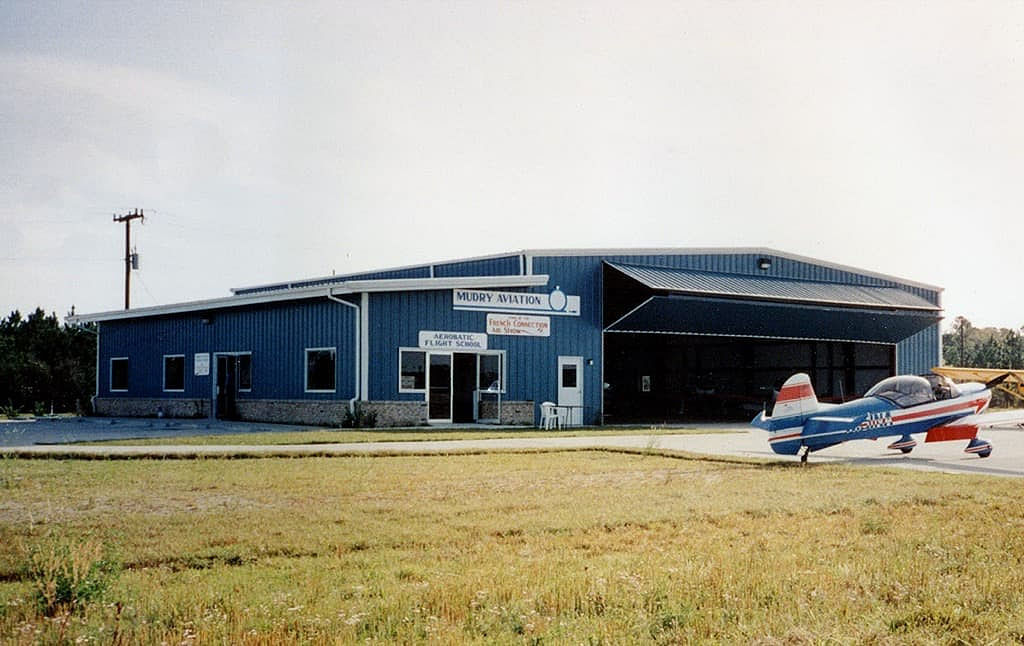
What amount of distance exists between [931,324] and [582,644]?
33472 mm

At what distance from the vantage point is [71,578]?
5.70 m

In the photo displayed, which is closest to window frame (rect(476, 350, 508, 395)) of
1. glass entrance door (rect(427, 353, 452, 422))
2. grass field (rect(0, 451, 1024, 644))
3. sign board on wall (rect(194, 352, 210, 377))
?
glass entrance door (rect(427, 353, 452, 422))

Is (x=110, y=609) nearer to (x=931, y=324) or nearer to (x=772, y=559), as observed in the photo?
(x=772, y=559)

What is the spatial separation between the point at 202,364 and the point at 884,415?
21362 millimetres

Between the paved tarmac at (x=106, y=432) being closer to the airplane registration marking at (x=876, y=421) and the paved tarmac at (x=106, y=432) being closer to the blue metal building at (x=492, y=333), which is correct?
the blue metal building at (x=492, y=333)

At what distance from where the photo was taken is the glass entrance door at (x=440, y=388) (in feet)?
80.5

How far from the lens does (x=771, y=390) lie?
3644 centimetres

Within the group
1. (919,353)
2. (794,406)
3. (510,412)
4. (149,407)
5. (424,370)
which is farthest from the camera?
(919,353)

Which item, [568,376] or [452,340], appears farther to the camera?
[568,376]

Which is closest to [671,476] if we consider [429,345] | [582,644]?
[582,644]

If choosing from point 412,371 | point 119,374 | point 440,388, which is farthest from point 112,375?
point 440,388

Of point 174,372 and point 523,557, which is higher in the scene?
point 174,372

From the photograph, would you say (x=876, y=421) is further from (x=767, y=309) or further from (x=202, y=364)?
(x=202, y=364)

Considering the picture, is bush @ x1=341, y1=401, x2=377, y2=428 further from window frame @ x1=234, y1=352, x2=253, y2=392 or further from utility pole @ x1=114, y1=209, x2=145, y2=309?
utility pole @ x1=114, y1=209, x2=145, y2=309
